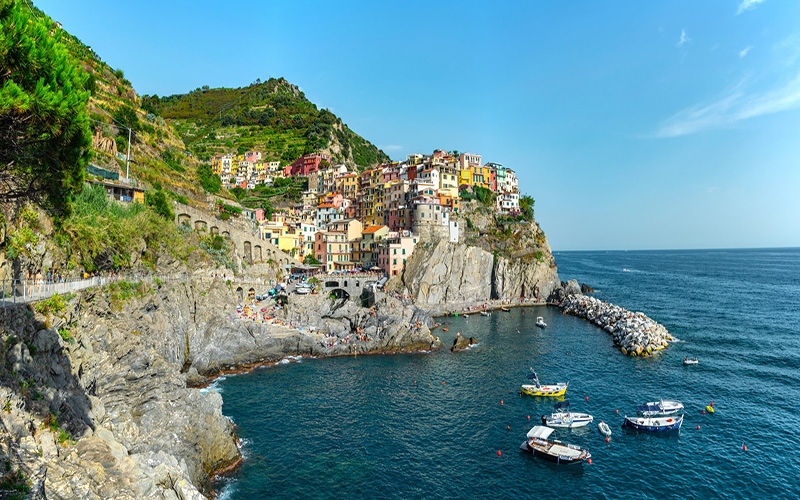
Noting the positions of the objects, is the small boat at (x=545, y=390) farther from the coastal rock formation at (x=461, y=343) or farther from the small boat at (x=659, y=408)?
the coastal rock formation at (x=461, y=343)

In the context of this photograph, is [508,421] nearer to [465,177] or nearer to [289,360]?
[289,360]

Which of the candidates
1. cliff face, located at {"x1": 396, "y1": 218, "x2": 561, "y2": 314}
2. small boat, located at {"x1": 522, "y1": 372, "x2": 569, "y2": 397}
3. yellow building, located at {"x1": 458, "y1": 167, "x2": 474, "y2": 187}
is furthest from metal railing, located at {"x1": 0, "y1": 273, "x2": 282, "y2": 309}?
yellow building, located at {"x1": 458, "y1": 167, "x2": 474, "y2": 187}

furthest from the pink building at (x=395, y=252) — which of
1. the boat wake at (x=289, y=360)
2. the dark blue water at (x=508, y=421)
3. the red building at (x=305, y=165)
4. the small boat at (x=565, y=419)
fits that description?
the red building at (x=305, y=165)

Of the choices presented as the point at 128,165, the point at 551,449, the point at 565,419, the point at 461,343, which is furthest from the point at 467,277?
the point at 128,165

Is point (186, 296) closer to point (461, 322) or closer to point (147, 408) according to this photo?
point (147, 408)

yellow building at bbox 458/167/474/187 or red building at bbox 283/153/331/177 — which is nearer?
yellow building at bbox 458/167/474/187

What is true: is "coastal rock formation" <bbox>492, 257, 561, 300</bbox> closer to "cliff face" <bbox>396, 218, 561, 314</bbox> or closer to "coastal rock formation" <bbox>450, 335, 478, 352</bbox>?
"cliff face" <bbox>396, 218, 561, 314</bbox>
